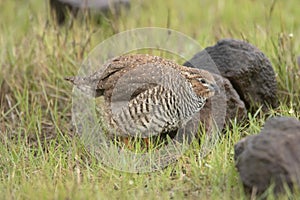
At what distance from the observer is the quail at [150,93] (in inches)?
209

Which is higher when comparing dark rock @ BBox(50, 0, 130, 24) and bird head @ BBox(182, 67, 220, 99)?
dark rock @ BBox(50, 0, 130, 24)

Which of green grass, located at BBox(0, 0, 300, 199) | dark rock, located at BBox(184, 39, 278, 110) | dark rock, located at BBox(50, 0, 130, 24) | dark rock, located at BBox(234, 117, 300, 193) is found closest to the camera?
dark rock, located at BBox(234, 117, 300, 193)

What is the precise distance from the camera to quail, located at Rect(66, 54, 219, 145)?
5.30 meters

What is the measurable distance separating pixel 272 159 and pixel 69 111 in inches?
109

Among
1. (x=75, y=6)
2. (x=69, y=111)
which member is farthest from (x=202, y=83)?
(x=75, y=6)

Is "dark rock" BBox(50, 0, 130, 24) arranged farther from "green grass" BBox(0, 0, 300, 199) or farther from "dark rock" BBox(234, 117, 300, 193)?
"dark rock" BBox(234, 117, 300, 193)

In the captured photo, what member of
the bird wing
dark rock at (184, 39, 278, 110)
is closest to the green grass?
dark rock at (184, 39, 278, 110)

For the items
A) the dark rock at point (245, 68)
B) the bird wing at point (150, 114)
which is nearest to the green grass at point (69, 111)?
the dark rock at point (245, 68)

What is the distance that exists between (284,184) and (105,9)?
206 inches

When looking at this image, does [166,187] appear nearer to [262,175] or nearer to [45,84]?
[262,175]

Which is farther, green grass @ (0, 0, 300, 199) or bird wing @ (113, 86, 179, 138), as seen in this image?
bird wing @ (113, 86, 179, 138)

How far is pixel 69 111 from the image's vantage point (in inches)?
253

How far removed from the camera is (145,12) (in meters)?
9.57

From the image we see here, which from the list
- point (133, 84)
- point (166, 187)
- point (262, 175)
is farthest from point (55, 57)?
point (262, 175)
